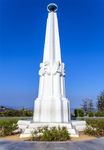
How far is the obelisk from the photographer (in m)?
16.1

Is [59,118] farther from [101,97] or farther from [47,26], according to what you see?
[101,97]

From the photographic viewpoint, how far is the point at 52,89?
1664 cm

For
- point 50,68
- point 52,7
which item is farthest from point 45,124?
point 52,7

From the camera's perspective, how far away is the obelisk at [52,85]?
16062 mm

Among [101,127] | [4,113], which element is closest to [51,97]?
[101,127]

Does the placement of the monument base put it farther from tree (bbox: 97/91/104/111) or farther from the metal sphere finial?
tree (bbox: 97/91/104/111)

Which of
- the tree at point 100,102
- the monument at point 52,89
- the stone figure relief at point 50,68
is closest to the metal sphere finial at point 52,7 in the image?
the monument at point 52,89

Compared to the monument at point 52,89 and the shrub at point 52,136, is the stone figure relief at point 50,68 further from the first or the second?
the shrub at point 52,136

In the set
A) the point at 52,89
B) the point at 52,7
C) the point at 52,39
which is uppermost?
the point at 52,7

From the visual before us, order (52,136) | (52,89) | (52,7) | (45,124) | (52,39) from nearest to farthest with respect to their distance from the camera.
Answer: (52,136) < (45,124) < (52,89) < (52,39) < (52,7)

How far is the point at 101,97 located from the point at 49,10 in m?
34.4

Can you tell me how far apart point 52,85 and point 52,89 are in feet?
0.82

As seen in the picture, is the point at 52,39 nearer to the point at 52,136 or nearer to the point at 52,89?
the point at 52,89

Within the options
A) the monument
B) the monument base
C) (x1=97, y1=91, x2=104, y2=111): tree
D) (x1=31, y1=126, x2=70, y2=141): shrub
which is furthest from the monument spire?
(x1=97, y1=91, x2=104, y2=111): tree
